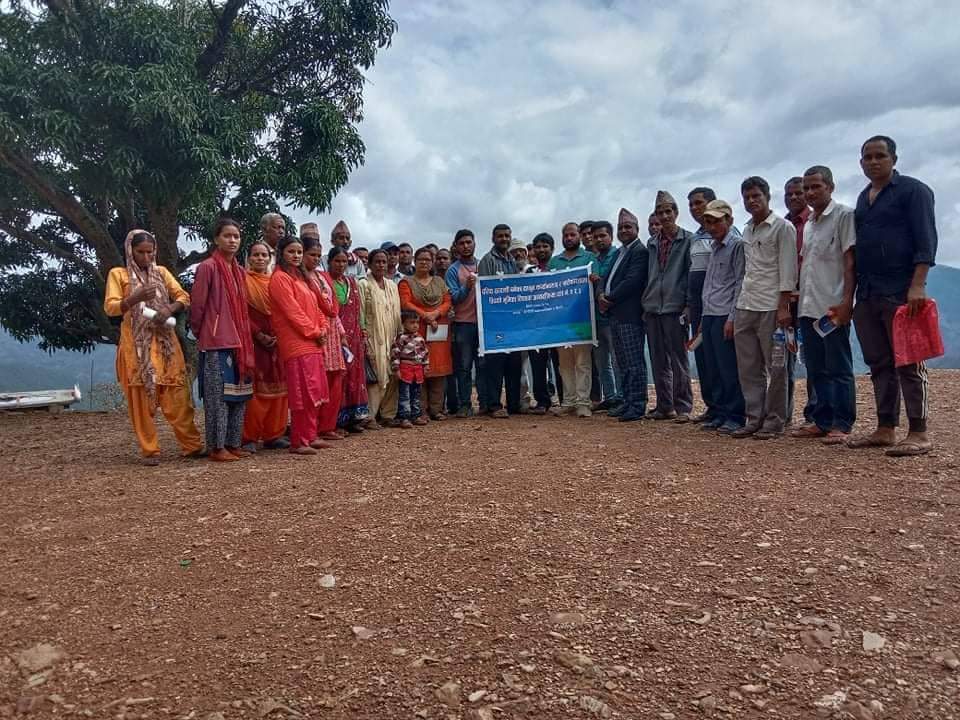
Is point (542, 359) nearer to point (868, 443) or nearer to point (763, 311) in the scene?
point (763, 311)

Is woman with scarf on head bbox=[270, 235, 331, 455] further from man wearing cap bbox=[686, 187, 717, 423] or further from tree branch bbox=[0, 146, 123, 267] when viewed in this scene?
tree branch bbox=[0, 146, 123, 267]

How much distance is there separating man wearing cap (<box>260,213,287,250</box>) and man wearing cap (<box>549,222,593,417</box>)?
2914 millimetres

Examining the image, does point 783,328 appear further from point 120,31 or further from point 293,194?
point 120,31

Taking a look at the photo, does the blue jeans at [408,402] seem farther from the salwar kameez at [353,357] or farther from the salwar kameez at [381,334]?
the salwar kameez at [353,357]

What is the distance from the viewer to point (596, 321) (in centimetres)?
739

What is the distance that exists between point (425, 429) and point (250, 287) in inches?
82.2

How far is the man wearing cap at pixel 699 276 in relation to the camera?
6.18m

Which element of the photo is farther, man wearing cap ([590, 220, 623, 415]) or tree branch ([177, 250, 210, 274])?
tree branch ([177, 250, 210, 274])

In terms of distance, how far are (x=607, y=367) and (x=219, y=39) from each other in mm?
7666

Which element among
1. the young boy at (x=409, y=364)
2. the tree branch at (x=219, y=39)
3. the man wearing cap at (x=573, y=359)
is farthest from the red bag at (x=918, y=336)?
the tree branch at (x=219, y=39)

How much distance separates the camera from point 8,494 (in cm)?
445

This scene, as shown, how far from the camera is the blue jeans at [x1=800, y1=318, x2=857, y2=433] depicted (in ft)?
16.9

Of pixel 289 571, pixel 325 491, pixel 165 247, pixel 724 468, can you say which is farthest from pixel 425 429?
pixel 165 247

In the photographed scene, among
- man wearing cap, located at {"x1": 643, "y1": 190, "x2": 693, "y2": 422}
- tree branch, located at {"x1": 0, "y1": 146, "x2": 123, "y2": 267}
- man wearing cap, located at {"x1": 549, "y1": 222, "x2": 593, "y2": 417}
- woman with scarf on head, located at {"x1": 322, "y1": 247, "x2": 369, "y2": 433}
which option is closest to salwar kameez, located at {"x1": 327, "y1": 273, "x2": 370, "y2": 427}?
woman with scarf on head, located at {"x1": 322, "y1": 247, "x2": 369, "y2": 433}
